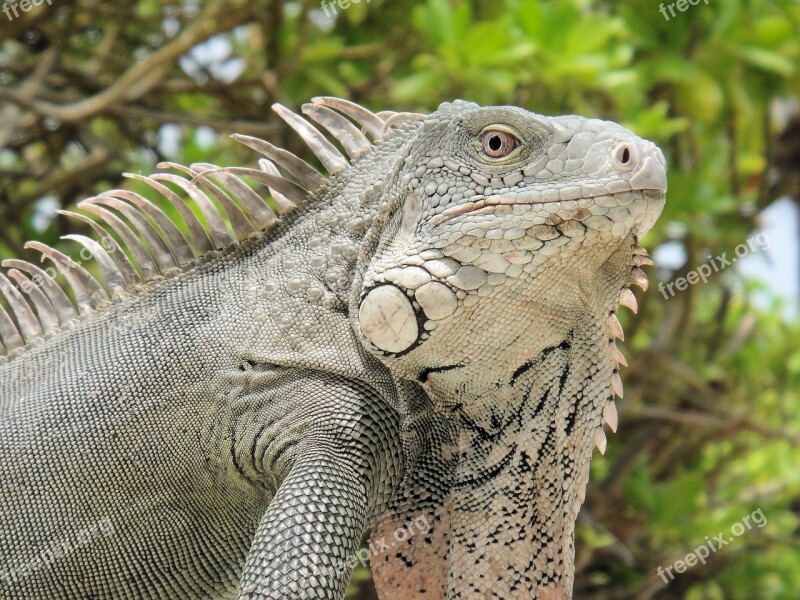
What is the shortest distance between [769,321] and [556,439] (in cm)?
634

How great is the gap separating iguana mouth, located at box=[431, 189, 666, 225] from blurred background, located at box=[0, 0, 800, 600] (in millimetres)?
2886

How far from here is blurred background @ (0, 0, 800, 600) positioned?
5.06 m

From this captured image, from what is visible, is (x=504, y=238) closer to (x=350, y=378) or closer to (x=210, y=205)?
(x=350, y=378)

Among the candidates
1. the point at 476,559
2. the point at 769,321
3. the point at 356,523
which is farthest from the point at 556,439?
the point at 769,321

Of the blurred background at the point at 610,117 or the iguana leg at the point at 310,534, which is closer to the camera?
the iguana leg at the point at 310,534

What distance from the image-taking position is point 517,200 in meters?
1.97

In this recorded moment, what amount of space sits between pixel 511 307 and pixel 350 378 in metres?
0.41

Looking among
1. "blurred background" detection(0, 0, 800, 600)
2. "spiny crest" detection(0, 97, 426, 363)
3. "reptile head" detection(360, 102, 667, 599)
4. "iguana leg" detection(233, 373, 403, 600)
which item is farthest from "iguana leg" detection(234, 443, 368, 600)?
"blurred background" detection(0, 0, 800, 600)

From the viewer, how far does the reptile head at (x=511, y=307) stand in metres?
1.96

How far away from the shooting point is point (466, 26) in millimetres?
4789

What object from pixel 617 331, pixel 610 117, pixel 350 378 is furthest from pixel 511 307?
pixel 610 117

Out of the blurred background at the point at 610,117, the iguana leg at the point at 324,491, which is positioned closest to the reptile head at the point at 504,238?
the iguana leg at the point at 324,491

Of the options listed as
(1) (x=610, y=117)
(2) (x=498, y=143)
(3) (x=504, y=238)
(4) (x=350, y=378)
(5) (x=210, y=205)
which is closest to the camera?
(3) (x=504, y=238)

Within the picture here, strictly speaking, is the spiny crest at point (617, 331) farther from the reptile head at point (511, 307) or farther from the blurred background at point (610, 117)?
the blurred background at point (610, 117)
